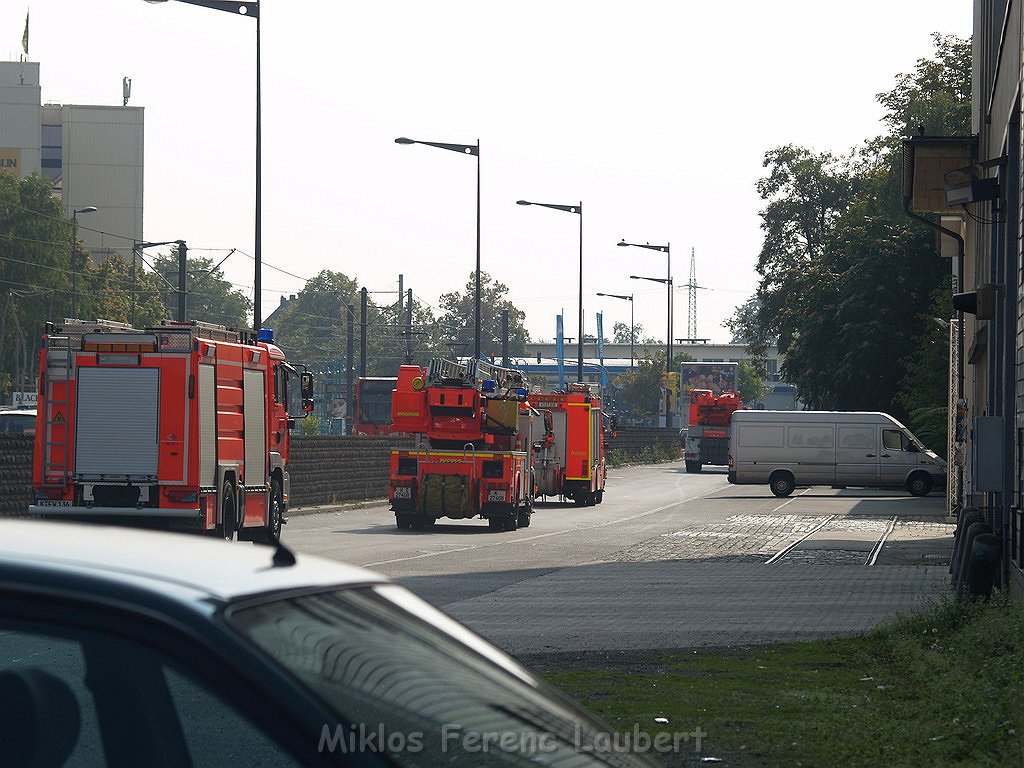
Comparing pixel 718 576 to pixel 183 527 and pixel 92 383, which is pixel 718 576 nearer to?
pixel 183 527

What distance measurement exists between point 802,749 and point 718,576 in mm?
12601

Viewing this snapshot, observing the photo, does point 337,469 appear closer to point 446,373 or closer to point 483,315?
point 446,373

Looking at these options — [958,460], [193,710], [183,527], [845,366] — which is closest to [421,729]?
[193,710]

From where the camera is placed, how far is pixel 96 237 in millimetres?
130250

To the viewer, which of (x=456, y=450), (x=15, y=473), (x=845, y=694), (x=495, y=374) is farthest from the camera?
(x=495, y=374)

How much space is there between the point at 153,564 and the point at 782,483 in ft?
153

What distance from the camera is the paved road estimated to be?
14.5 meters

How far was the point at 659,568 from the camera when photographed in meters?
21.6

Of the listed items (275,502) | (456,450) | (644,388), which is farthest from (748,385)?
(275,502)

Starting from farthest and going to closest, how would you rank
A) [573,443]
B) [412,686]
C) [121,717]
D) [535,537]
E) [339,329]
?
[339,329] → [573,443] → [535,537] → [412,686] → [121,717]

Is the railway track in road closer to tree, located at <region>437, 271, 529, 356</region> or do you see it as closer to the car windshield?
the car windshield

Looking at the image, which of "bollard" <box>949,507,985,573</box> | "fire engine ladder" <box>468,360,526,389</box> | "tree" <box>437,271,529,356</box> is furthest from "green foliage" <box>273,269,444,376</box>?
"bollard" <box>949,507,985,573</box>

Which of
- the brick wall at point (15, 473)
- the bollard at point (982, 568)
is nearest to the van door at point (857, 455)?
the brick wall at point (15, 473)

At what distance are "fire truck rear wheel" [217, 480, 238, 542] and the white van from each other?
93.3 ft
